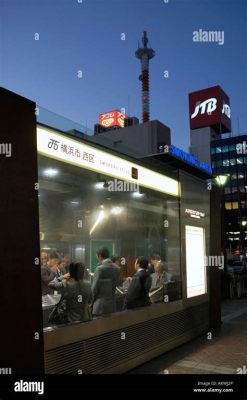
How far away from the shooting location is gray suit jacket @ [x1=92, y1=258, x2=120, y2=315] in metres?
6.20

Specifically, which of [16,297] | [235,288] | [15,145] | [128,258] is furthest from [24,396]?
[235,288]

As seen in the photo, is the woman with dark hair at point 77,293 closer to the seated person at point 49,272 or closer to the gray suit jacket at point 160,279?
the seated person at point 49,272

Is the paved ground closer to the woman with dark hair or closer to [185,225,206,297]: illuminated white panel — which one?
[185,225,206,297]: illuminated white panel

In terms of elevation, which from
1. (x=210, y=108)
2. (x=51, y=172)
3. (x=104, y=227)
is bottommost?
(x=104, y=227)

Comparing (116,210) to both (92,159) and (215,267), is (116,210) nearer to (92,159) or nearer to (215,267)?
(215,267)

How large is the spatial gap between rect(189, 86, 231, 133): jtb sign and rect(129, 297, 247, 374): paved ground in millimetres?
55039

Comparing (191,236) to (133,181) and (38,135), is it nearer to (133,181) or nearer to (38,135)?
(133,181)

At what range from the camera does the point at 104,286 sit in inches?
255

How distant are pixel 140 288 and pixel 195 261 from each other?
2.49m

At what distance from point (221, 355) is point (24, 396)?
400 centimetres

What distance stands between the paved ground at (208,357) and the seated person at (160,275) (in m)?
1.30

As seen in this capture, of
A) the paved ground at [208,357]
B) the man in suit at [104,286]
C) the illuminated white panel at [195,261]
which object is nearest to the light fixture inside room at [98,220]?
the illuminated white panel at [195,261]

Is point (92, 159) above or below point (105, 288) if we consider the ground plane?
above

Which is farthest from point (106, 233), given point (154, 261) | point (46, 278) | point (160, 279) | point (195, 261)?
point (46, 278)
